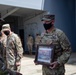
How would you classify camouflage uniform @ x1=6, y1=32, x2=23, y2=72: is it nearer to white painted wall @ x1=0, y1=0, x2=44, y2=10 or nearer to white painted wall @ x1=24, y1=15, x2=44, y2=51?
white painted wall @ x1=0, y1=0, x2=44, y2=10

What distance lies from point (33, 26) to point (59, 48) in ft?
47.6

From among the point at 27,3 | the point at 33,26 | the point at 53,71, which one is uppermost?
the point at 27,3

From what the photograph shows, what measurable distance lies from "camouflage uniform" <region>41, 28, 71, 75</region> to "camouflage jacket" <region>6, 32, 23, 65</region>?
1.33 m

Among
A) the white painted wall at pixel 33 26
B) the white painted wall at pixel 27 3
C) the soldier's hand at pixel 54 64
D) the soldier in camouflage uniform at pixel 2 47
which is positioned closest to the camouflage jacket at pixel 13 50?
the soldier in camouflage uniform at pixel 2 47

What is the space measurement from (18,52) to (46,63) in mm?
1464

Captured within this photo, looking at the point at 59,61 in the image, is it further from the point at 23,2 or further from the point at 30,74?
the point at 23,2

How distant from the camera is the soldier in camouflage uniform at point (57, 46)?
3273mm

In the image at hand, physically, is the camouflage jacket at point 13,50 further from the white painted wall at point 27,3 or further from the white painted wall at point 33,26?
the white painted wall at point 33,26

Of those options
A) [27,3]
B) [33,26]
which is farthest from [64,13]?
[27,3]

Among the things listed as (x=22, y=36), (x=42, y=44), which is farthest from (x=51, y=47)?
(x=22, y=36)

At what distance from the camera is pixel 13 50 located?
4.73 meters

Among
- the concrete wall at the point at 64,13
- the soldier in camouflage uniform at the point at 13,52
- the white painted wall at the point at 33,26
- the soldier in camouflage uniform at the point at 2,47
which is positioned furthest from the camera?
the white painted wall at the point at 33,26

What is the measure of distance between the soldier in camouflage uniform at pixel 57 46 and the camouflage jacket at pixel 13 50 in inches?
52.2

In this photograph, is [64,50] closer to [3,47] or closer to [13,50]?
[13,50]
